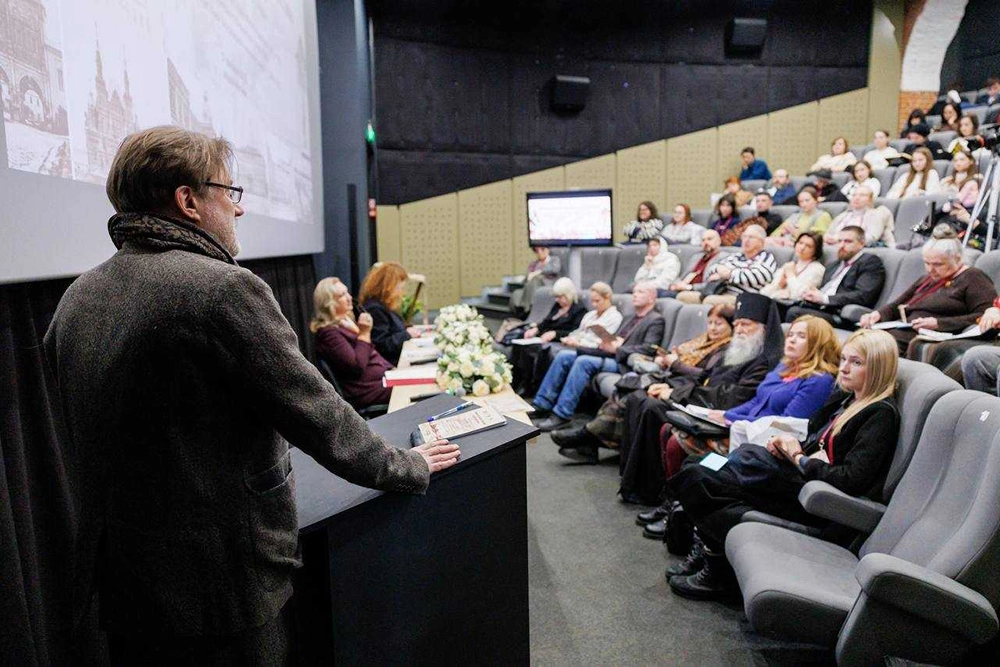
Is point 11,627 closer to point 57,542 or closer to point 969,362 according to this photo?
point 57,542

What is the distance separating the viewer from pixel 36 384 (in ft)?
4.71

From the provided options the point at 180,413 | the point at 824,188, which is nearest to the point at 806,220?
the point at 824,188

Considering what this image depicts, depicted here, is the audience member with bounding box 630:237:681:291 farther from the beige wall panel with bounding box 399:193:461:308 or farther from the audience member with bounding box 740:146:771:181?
the audience member with bounding box 740:146:771:181

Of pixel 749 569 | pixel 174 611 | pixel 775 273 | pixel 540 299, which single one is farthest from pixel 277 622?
pixel 540 299

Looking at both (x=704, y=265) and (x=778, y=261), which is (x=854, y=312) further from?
(x=704, y=265)

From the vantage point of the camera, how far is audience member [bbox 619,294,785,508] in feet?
10.6

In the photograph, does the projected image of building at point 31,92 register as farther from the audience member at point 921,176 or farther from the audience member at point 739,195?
the audience member at point 739,195

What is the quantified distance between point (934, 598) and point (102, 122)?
2144mm

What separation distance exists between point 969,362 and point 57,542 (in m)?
2.83

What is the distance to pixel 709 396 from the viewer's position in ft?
11.0

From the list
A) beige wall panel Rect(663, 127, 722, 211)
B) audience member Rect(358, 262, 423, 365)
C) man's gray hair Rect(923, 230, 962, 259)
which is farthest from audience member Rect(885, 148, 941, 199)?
audience member Rect(358, 262, 423, 365)

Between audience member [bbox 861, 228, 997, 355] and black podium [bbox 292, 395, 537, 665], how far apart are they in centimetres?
267

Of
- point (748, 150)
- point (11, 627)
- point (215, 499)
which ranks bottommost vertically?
point (11, 627)

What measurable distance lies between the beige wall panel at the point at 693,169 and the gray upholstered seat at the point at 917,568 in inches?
302
